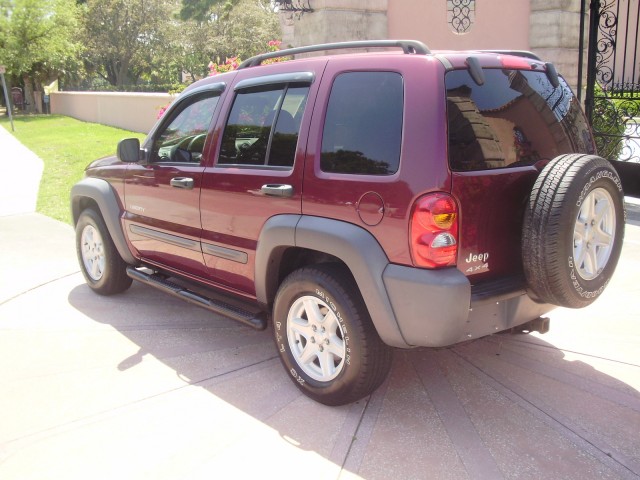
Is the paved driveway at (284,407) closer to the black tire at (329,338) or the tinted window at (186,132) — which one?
the black tire at (329,338)

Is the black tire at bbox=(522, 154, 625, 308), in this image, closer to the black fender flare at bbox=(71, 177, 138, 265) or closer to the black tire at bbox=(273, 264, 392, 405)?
the black tire at bbox=(273, 264, 392, 405)

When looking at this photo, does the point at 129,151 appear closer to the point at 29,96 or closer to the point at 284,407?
the point at 284,407

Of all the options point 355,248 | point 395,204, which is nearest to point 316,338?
point 355,248

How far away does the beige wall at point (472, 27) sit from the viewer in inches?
455

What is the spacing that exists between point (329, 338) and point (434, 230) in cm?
92

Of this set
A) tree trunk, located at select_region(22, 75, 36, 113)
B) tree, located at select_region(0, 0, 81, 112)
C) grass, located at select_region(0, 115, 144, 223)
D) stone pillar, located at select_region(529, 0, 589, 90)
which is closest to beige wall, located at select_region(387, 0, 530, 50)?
stone pillar, located at select_region(529, 0, 589, 90)

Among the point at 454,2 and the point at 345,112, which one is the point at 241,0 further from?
the point at 345,112

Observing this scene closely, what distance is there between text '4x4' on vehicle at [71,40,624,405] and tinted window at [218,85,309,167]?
1cm

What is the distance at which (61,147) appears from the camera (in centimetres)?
1912

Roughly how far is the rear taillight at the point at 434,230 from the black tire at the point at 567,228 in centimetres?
43

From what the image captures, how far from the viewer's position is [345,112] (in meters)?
3.44

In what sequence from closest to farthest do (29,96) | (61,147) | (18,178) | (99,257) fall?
(99,257)
(18,178)
(61,147)
(29,96)

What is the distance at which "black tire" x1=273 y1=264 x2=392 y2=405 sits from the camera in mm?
3332

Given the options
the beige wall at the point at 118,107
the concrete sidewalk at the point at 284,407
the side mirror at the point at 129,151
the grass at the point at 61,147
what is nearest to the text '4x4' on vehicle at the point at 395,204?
the concrete sidewalk at the point at 284,407
